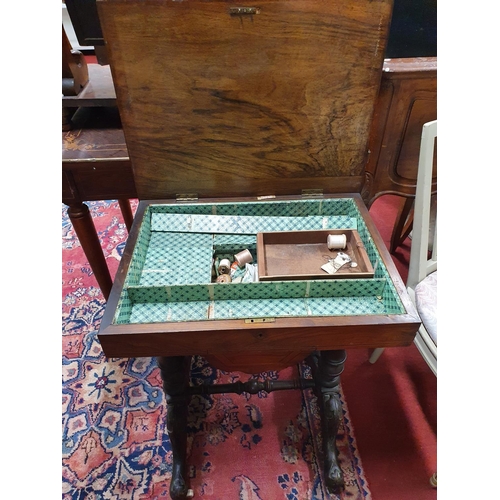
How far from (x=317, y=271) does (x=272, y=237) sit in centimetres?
17

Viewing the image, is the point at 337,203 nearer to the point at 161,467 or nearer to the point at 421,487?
the point at 421,487

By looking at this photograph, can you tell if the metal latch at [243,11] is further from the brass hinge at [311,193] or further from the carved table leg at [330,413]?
the carved table leg at [330,413]

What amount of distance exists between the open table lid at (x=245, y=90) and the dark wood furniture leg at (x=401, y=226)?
0.96 meters

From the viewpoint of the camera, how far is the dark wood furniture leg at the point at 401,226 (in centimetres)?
Result: 206

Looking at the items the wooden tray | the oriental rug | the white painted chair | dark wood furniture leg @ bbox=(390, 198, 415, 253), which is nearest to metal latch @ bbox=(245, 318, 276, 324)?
the wooden tray

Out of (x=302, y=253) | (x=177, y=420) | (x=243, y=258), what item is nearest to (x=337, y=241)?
(x=302, y=253)

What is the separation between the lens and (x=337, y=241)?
1134 millimetres

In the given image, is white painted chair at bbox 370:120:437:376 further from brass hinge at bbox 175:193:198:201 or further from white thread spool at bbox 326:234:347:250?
brass hinge at bbox 175:193:198:201

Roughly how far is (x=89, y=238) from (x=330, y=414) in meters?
1.08

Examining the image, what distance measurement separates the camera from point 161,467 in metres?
1.39

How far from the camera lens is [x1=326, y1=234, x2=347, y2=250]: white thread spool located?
1135 mm

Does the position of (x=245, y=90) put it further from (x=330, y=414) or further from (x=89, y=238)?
(x=330, y=414)

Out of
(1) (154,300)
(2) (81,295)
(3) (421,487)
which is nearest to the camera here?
(1) (154,300)

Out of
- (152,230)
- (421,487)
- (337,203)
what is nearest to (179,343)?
(152,230)
